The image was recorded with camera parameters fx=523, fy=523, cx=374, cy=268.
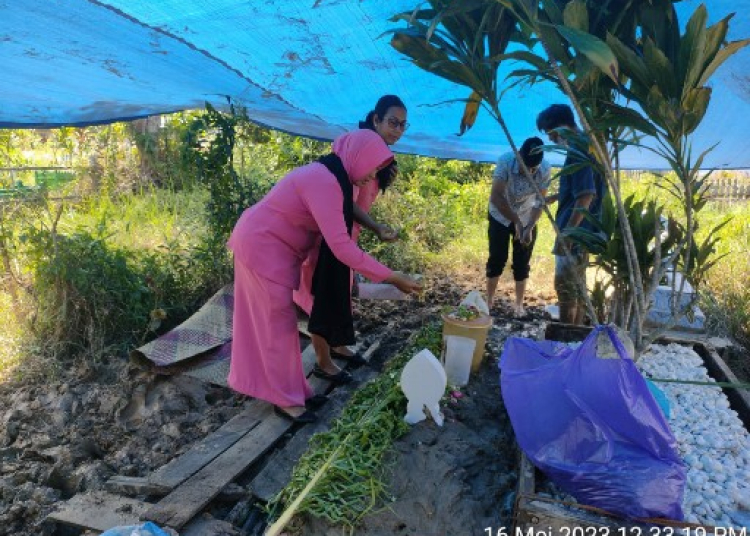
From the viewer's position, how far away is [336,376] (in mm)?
3299

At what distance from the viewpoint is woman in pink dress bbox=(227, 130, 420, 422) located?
254 cm

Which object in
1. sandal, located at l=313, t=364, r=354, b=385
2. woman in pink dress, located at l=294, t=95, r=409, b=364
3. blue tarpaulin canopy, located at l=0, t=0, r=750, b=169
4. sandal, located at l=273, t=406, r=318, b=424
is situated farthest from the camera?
sandal, located at l=313, t=364, r=354, b=385

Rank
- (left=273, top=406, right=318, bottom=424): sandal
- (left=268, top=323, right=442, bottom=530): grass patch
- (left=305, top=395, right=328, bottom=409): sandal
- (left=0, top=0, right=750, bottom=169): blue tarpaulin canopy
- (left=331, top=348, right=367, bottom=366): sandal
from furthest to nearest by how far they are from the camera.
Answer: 1. (left=331, top=348, right=367, bottom=366): sandal
2. (left=305, top=395, right=328, bottom=409): sandal
3. (left=273, top=406, right=318, bottom=424): sandal
4. (left=0, top=0, right=750, bottom=169): blue tarpaulin canopy
5. (left=268, top=323, right=442, bottom=530): grass patch

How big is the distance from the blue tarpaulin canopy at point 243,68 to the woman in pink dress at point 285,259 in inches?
22.4

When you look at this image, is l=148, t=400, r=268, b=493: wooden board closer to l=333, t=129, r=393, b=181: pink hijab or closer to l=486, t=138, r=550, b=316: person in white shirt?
l=333, t=129, r=393, b=181: pink hijab

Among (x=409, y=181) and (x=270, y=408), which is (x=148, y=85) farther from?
(x=409, y=181)

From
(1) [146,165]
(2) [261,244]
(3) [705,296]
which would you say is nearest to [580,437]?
(2) [261,244]

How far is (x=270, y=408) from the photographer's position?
2.91 m

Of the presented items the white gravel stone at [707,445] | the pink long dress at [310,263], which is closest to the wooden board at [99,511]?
the pink long dress at [310,263]

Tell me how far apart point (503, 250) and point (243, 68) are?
8.15 ft

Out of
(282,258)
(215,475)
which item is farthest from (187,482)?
(282,258)

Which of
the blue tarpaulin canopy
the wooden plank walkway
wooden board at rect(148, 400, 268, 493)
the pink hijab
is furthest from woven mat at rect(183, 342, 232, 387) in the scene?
the blue tarpaulin canopy

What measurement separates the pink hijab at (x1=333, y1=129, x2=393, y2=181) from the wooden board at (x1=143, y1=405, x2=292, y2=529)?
4.48 feet
